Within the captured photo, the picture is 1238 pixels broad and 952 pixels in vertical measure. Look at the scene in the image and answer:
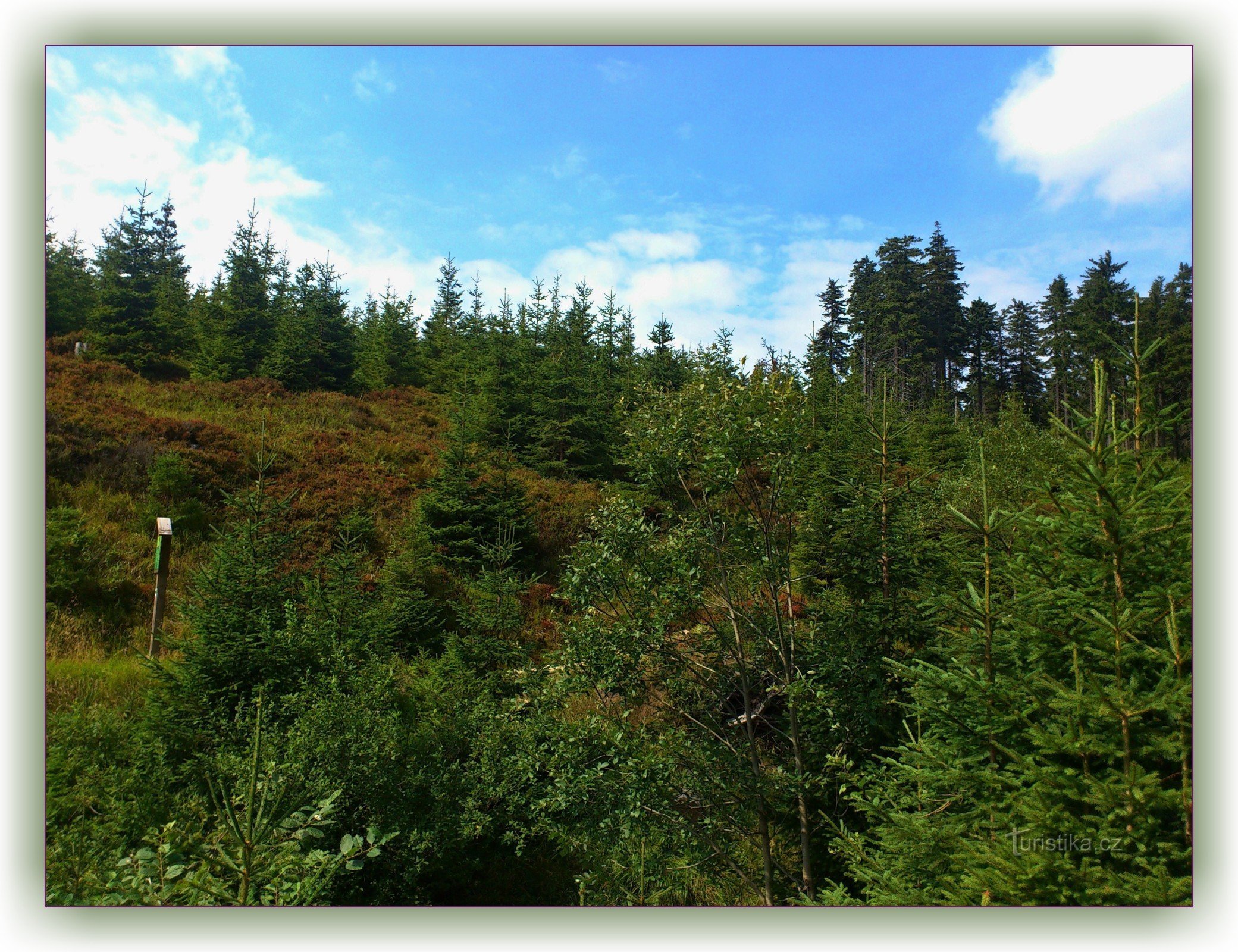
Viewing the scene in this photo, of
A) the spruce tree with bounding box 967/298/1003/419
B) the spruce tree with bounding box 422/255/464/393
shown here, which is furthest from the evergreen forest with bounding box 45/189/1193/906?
the spruce tree with bounding box 422/255/464/393

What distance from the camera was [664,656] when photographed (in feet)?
17.5

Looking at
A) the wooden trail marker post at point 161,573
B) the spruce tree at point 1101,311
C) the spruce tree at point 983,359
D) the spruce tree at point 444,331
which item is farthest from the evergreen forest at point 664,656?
the spruce tree at point 444,331

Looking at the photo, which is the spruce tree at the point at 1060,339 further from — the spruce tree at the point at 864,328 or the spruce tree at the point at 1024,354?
the spruce tree at the point at 864,328

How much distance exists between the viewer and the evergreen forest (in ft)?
9.80

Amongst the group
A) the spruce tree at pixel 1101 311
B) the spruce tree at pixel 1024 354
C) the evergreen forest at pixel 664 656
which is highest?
the spruce tree at pixel 1024 354

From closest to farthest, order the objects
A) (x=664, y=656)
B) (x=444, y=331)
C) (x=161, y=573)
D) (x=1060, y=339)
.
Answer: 1. (x=664, y=656)
2. (x=161, y=573)
3. (x=1060, y=339)
4. (x=444, y=331)

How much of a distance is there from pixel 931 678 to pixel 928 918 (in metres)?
1.37

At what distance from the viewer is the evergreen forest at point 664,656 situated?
2986 millimetres

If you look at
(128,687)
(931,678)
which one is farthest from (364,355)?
(931,678)

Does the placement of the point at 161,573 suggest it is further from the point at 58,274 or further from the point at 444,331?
the point at 444,331

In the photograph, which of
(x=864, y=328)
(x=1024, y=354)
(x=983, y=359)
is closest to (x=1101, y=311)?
(x=1024, y=354)
